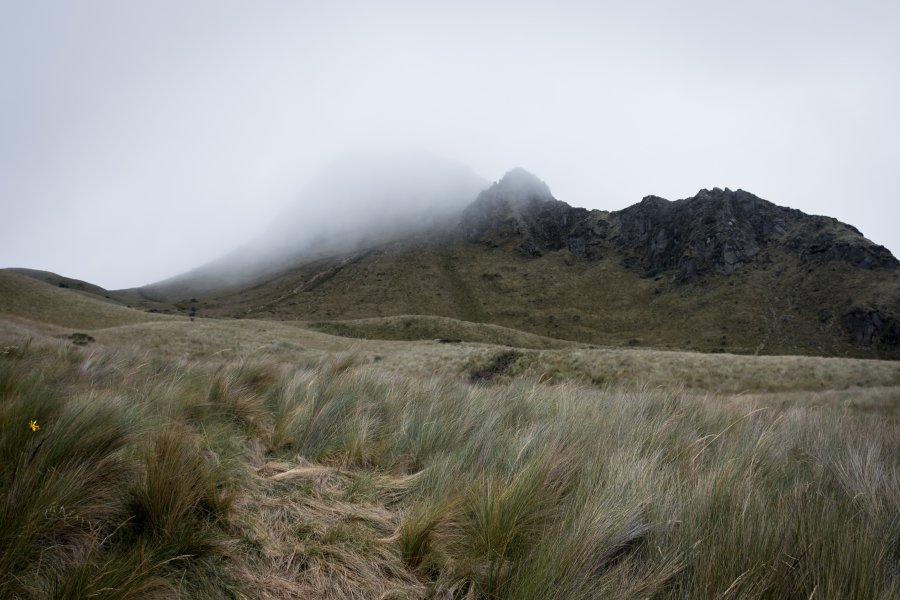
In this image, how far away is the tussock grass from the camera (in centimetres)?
133

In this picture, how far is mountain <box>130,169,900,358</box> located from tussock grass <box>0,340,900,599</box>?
46.8 meters

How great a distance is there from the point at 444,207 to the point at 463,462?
198m

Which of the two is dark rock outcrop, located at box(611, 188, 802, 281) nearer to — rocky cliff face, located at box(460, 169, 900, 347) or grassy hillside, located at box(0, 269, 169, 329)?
rocky cliff face, located at box(460, 169, 900, 347)

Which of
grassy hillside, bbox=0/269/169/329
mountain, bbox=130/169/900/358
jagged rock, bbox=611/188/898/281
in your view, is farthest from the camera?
jagged rock, bbox=611/188/898/281

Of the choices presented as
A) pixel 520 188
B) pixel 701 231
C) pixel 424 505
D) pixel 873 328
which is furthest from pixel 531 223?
pixel 424 505

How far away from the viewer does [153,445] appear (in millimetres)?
2104

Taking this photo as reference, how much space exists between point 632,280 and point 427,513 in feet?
388

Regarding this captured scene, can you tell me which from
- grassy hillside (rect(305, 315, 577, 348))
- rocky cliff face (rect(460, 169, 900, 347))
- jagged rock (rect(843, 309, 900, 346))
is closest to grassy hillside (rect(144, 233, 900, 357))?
jagged rock (rect(843, 309, 900, 346))

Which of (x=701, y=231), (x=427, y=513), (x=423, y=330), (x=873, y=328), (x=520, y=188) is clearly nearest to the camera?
(x=427, y=513)

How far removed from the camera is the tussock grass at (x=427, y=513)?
1.33 meters

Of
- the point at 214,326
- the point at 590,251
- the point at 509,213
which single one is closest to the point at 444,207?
the point at 509,213

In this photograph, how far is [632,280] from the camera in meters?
109

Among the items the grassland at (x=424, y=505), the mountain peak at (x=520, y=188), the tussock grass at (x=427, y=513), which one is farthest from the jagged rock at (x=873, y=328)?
the mountain peak at (x=520, y=188)

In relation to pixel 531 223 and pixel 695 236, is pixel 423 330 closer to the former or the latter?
pixel 695 236
